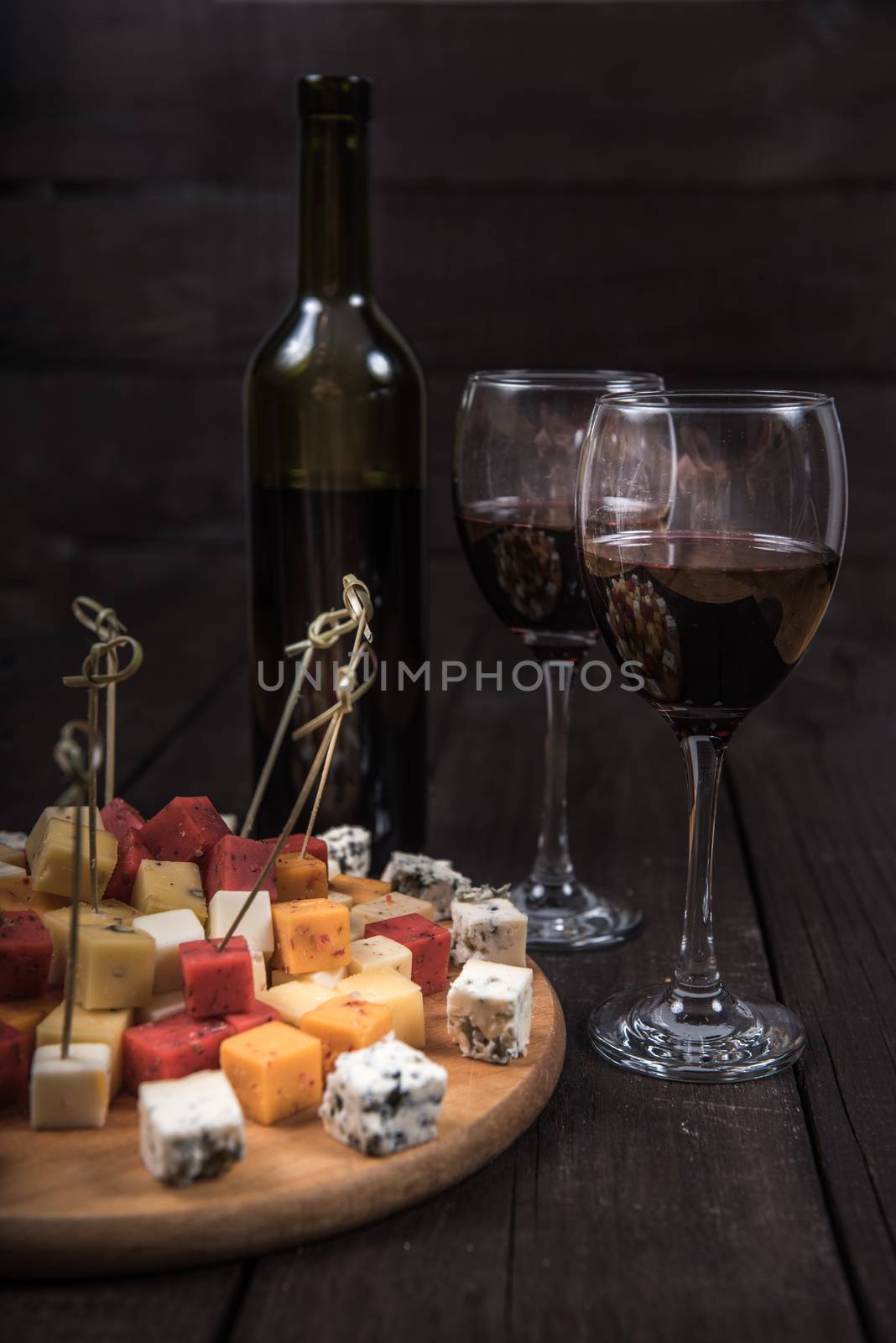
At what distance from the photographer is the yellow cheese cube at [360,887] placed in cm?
91

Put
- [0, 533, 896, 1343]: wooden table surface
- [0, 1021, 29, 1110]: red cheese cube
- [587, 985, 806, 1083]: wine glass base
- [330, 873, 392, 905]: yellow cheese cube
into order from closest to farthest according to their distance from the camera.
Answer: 1. [0, 533, 896, 1343]: wooden table surface
2. [0, 1021, 29, 1110]: red cheese cube
3. [587, 985, 806, 1083]: wine glass base
4. [330, 873, 392, 905]: yellow cheese cube

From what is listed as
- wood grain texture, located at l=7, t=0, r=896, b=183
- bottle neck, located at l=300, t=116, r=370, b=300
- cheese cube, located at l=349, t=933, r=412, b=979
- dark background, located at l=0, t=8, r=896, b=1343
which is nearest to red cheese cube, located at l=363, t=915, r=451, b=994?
cheese cube, located at l=349, t=933, r=412, b=979

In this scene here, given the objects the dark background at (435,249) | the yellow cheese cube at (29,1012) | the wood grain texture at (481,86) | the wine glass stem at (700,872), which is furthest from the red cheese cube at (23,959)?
the wood grain texture at (481,86)

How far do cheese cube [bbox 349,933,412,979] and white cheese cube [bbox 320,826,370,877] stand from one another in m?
0.17

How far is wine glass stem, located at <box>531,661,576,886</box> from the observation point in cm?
108

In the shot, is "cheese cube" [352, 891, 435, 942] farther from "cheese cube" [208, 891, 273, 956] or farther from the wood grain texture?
the wood grain texture

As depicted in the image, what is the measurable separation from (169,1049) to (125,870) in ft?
0.55

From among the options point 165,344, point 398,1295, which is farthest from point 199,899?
point 165,344

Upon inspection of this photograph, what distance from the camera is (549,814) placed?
1086 millimetres

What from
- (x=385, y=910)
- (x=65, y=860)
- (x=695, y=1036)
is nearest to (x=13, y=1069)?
(x=65, y=860)

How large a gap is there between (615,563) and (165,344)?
1.84 meters

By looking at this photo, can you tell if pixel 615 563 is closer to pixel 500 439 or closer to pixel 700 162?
pixel 500 439

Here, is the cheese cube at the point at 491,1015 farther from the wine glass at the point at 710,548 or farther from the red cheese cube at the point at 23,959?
the red cheese cube at the point at 23,959

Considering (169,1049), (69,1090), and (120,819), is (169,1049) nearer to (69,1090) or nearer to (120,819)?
(69,1090)
